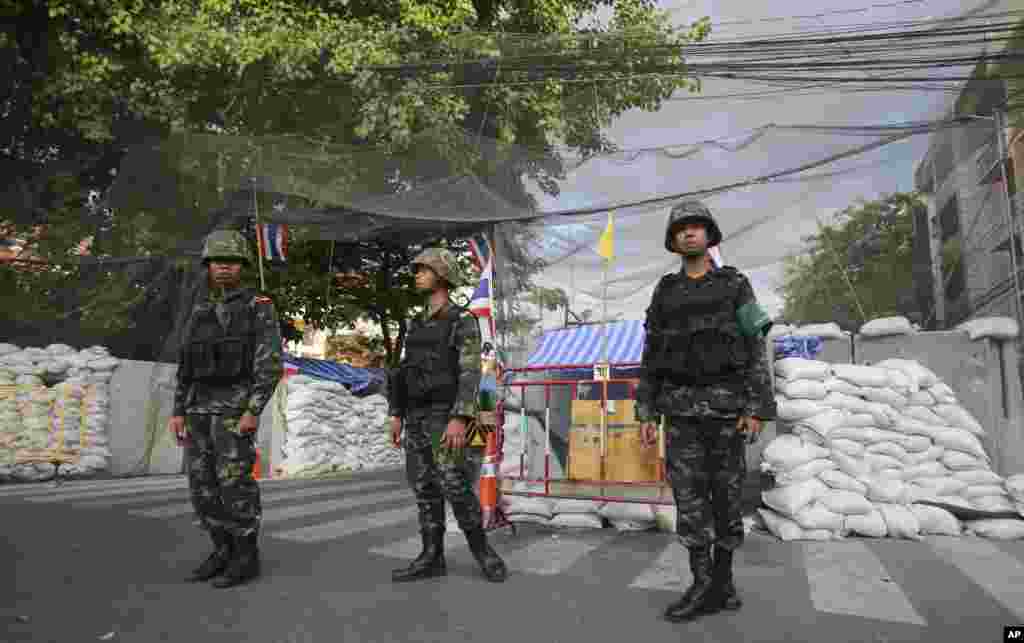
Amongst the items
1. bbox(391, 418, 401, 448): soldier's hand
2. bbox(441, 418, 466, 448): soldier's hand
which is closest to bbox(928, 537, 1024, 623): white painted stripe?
bbox(441, 418, 466, 448): soldier's hand

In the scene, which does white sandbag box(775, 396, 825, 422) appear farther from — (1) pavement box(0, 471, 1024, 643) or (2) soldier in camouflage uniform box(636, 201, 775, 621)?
(2) soldier in camouflage uniform box(636, 201, 775, 621)

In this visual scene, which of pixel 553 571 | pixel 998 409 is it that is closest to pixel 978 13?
pixel 998 409

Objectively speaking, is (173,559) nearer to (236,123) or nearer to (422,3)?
(236,123)

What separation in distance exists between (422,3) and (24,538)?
8.32 metres

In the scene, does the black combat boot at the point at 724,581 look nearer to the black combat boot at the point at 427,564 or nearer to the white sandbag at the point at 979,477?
the black combat boot at the point at 427,564

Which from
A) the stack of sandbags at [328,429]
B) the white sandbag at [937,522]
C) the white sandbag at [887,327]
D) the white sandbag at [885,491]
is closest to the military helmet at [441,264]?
the white sandbag at [885,491]

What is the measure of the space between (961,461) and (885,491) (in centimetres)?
71

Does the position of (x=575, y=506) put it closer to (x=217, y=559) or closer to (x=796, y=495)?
(x=796, y=495)

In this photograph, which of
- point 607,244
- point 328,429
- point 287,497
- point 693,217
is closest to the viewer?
point 693,217

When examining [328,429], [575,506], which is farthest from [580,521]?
[328,429]

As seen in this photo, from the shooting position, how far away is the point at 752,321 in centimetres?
307

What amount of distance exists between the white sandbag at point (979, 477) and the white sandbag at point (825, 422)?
3.17 feet

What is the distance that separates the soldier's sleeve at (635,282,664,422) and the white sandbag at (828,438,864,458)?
8.72 feet

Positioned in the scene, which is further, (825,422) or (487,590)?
(825,422)
